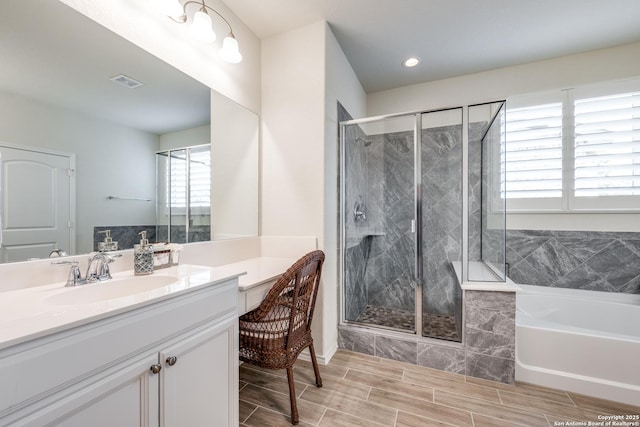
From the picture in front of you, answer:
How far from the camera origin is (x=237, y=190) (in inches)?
79.3

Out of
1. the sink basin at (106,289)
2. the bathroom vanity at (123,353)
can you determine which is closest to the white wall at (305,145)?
the bathroom vanity at (123,353)

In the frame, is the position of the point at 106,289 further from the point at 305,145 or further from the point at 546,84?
the point at 546,84

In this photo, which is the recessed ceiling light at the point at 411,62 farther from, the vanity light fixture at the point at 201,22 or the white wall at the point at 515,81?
the vanity light fixture at the point at 201,22

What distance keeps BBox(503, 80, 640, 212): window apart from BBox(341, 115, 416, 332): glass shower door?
1.20 m

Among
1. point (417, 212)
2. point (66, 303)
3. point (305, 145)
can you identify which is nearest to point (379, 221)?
point (417, 212)

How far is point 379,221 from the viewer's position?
8.31 ft

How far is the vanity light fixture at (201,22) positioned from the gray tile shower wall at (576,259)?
2.93m

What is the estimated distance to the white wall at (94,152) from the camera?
99 cm

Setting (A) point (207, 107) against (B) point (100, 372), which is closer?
(B) point (100, 372)

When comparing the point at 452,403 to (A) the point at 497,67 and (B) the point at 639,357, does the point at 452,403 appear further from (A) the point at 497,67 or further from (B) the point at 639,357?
(A) the point at 497,67

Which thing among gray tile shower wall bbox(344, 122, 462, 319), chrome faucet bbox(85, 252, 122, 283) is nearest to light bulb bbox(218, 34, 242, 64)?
gray tile shower wall bbox(344, 122, 462, 319)

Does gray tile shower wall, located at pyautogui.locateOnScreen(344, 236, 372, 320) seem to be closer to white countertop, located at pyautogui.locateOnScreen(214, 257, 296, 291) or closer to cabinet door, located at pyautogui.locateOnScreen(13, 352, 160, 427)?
white countertop, located at pyautogui.locateOnScreen(214, 257, 296, 291)

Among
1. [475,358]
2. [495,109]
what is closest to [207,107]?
[495,109]

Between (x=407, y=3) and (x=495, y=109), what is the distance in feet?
3.31
